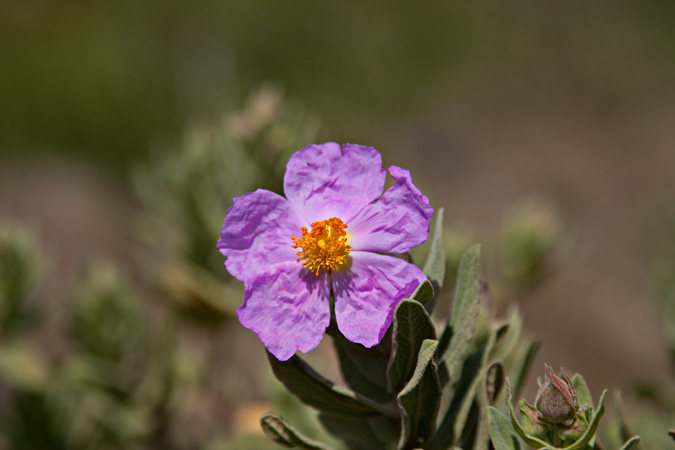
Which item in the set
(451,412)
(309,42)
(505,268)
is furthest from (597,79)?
(451,412)

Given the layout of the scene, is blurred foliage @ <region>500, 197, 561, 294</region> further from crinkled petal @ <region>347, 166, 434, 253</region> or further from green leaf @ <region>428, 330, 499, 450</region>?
crinkled petal @ <region>347, 166, 434, 253</region>

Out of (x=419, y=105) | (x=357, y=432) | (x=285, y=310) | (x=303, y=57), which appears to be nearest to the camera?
(x=285, y=310)

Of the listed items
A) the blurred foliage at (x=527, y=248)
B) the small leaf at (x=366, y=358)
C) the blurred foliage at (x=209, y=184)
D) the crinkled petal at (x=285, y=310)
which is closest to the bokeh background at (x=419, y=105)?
the blurred foliage at (x=209, y=184)

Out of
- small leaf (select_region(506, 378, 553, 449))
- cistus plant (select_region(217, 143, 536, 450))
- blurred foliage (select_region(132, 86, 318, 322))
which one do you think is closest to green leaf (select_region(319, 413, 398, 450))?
cistus plant (select_region(217, 143, 536, 450))

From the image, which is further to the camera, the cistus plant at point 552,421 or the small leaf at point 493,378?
the small leaf at point 493,378

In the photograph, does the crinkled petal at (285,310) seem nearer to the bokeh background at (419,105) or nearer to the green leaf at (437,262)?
the green leaf at (437,262)

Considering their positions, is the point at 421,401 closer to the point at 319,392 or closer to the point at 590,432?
the point at 319,392

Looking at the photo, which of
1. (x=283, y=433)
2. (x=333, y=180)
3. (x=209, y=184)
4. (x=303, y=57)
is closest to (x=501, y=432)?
(x=283, y=433)
